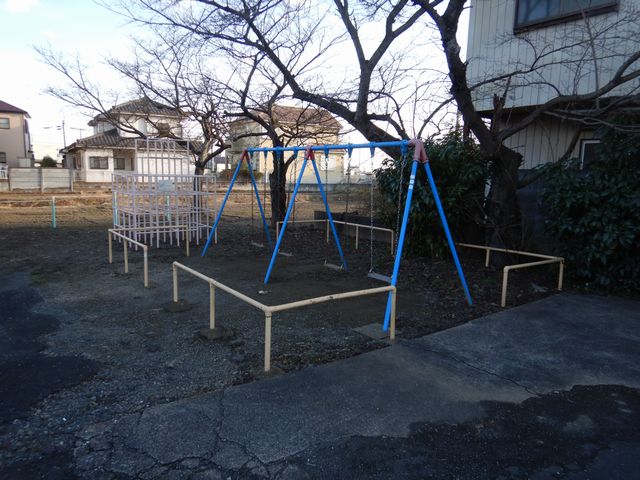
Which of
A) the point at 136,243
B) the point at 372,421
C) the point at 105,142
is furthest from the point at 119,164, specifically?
the point at 372,421

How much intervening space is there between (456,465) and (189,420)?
1.78 m

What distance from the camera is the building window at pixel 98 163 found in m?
32.1

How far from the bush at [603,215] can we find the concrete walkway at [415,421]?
248cm

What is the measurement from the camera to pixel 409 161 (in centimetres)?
831

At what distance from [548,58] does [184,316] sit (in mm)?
7852

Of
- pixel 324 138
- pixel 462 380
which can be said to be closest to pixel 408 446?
pixel 462 380

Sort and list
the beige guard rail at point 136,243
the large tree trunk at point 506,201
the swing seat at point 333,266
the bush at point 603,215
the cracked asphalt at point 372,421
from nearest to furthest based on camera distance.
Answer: the cracked asphalt at point 372,421 < the bush at point 603,215 < the beige guard rail at point 136,243 < the large tree trunk at point 506,201 < the swing seat at point 333,266

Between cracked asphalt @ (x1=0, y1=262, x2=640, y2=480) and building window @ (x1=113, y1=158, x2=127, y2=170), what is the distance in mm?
31630

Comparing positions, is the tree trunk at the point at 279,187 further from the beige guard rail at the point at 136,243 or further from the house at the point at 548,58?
the house at the point at 548,58

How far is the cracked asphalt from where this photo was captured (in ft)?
8.59

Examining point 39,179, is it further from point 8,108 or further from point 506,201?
point 506,201

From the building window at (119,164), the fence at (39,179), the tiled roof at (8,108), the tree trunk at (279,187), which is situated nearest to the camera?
the tree trunk at (279,187)

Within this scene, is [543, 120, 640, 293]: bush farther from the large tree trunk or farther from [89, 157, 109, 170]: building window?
[89, 157, 109, 170]: building window

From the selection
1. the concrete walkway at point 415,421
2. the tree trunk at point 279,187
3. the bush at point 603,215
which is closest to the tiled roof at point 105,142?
the tree trunk at point 279,187
